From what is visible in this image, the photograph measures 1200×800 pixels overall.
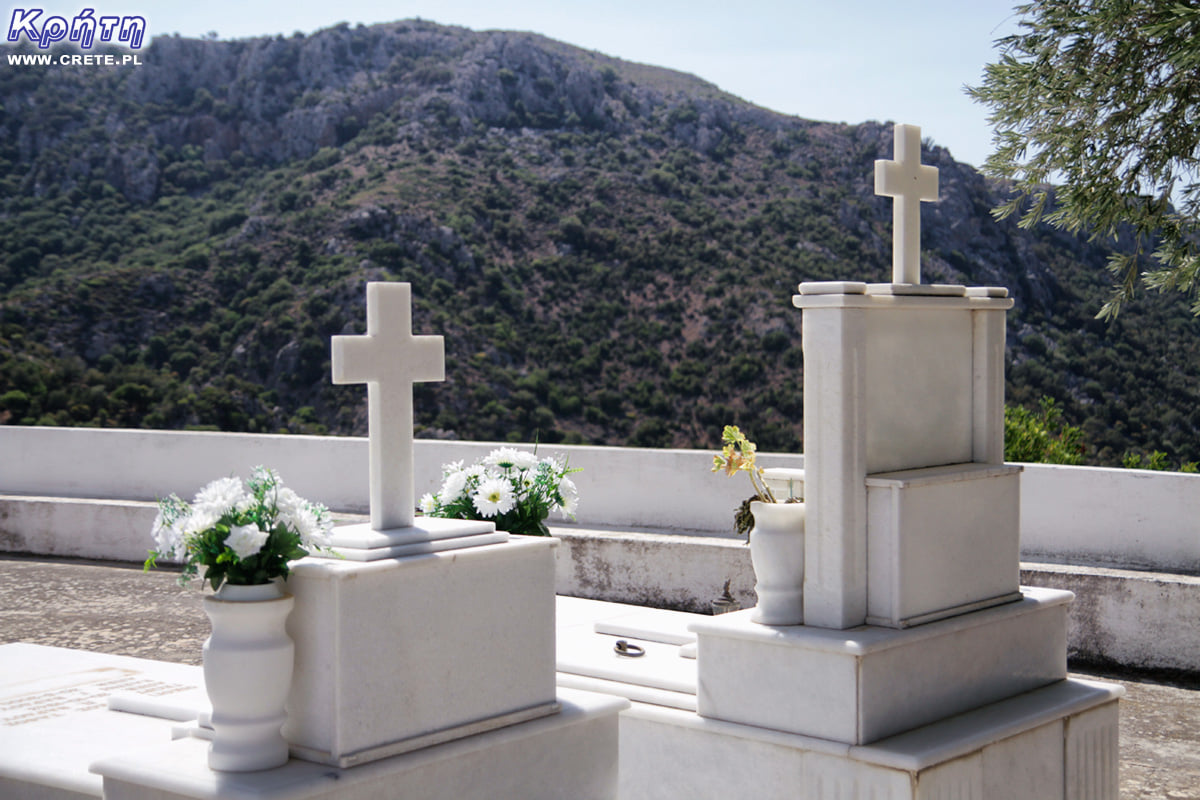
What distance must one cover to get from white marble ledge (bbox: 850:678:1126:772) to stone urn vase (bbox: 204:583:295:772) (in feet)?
4.75

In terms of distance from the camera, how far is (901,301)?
3125 millimetres

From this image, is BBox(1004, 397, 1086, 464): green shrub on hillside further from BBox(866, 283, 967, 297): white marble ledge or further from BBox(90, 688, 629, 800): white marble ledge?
BBox(90, 688, 629, 800): white marble ledge

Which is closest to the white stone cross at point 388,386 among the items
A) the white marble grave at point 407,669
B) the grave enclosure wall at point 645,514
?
the white marble grave at point 407,669

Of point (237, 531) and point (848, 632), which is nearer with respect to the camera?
point (237, 531)

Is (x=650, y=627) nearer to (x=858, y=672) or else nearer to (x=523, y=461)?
(x=523, y=461)

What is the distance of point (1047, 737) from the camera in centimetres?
313

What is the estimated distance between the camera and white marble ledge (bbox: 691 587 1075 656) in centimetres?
283

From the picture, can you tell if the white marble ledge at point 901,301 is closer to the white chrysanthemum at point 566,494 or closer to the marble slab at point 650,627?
the white chrysanthemum at point 566,494

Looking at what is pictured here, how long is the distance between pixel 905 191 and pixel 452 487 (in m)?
1.68

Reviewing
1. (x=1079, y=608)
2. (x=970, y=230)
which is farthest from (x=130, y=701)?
(x=970, y=230)

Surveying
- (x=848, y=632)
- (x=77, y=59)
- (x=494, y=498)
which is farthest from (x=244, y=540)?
(x=77, y=59)

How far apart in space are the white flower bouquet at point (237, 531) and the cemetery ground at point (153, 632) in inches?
121

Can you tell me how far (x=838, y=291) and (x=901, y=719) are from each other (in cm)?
116

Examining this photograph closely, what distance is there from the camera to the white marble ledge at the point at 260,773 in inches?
84.0
